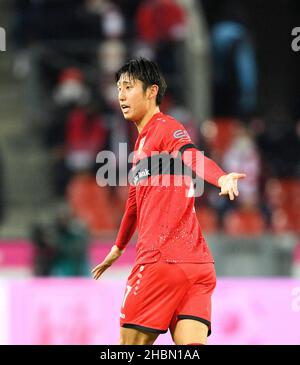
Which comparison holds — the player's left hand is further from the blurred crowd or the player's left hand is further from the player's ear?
the blurred crowd

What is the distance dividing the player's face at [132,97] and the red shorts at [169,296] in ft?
2.46

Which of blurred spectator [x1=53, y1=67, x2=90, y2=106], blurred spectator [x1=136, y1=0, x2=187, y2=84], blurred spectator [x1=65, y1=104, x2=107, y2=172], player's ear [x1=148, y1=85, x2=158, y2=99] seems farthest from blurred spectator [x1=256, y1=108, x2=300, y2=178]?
player's ear [x1=148, y1=85, x2=158, y2=99]

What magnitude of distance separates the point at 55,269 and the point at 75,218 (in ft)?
3.86

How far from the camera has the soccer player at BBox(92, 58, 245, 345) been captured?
5.64 meters

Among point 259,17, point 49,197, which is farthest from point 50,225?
point 259,17

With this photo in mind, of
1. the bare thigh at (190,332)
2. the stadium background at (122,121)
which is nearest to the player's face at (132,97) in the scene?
the bare thigh at (190,332)

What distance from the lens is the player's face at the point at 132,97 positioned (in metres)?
5.71

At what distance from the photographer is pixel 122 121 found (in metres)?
13.7

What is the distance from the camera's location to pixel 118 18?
1464cm

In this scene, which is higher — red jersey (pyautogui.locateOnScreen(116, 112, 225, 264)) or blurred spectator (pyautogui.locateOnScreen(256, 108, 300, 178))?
blurred spectator (pyautogui.locateOnScreen(256, 108, 300, 178))

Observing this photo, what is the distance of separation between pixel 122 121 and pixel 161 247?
Result: 8058 mm

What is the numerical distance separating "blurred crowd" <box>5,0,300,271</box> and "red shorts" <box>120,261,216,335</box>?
7.16m

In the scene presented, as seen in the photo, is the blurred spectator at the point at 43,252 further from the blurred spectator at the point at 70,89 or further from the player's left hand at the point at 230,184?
the player's left hand at the point at 230,184

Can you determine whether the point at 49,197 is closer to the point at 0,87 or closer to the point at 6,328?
the point at 0,87
